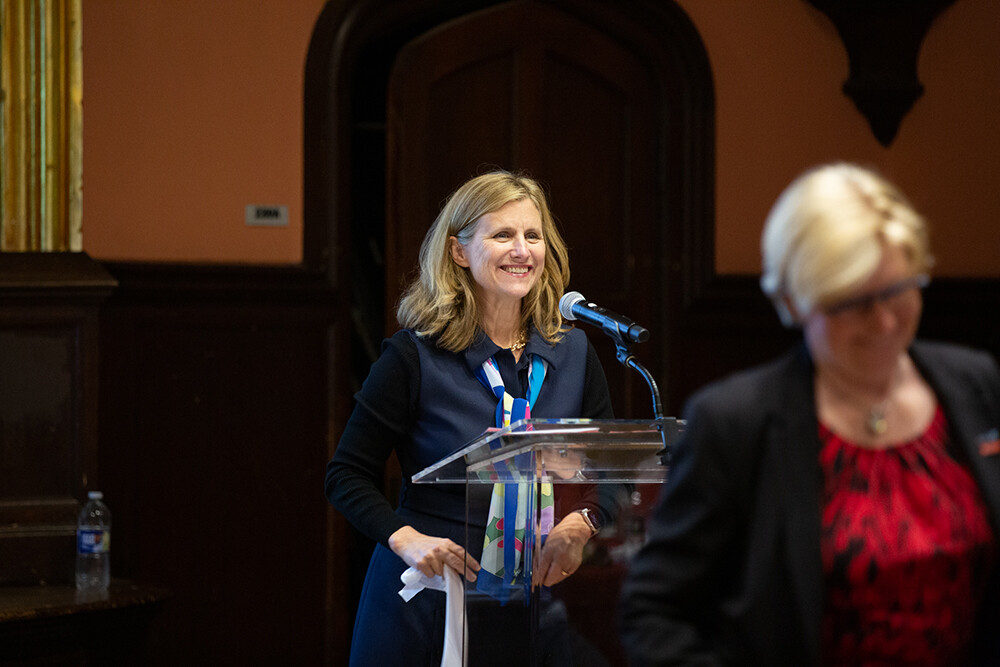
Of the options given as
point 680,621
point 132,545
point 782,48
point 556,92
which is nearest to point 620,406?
point 556,92

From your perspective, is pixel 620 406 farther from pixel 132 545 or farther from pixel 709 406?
pixel 709 406

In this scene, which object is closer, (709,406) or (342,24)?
(709,406)

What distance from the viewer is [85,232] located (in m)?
4.01

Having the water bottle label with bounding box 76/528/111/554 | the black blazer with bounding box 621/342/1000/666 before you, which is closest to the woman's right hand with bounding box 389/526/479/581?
the black blazer with bounding box 621/342/1000/666

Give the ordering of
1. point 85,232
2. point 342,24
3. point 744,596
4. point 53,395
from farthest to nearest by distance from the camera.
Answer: point 342,24
point 85,232
point 53,395
point 744,596

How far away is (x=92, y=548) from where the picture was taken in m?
3.62

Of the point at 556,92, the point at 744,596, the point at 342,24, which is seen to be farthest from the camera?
the point at 556,92

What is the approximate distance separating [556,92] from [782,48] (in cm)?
92

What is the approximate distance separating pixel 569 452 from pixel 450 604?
14.8 inches

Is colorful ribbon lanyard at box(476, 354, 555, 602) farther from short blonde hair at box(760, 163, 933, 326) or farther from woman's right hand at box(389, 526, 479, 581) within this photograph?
short blonde hair at box(760, 163, 933, 326)

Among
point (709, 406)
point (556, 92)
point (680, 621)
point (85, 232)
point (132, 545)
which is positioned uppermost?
point (556, 92)

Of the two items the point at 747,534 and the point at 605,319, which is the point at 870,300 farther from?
the point at 605,319

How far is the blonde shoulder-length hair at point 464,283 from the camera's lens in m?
2.44

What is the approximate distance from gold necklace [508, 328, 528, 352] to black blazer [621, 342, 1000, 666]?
3.89 feet
